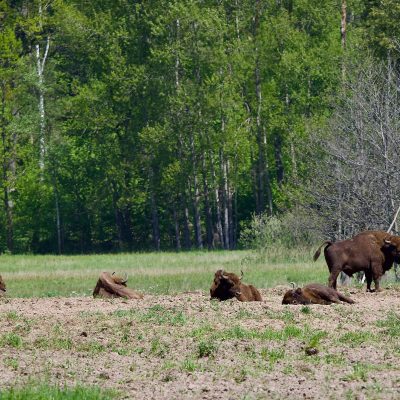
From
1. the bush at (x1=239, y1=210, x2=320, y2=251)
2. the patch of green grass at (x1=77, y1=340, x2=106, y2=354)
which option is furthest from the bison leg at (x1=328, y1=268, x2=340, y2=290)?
the bush at (x1=239, y1=210, x2=320, y2=251)

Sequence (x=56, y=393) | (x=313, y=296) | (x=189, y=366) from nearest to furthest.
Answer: (x=56, y=393)
(x=189, y=366)
(x=313, y=296)

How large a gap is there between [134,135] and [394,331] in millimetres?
46443

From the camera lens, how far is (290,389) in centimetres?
1439

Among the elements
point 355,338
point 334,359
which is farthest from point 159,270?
point 334,359

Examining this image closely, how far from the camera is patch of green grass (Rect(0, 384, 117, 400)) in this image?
13.5 metres

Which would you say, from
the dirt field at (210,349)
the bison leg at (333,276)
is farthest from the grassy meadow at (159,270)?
the dirt field at (210,349)

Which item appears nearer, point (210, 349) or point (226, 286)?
point (210, 349)

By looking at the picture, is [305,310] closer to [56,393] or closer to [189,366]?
[189,366]

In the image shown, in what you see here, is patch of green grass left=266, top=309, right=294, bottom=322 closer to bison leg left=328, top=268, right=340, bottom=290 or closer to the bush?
bison leg left=328, top=268, right=340, bottom=290

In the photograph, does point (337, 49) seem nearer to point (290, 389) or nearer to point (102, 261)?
point (102, 261)

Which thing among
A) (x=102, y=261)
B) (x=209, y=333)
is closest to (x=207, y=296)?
(x=209, y=333)

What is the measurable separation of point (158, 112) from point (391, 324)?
45126 millimetres

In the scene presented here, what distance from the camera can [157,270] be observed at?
4034 centimetres

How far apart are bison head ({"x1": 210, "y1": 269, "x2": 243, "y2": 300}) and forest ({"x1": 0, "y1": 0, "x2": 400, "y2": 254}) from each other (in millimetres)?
34247
